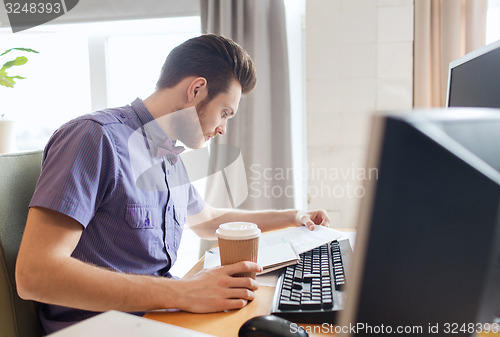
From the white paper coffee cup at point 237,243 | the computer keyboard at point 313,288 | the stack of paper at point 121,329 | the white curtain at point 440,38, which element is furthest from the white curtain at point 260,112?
the stack of paper at point 121,329

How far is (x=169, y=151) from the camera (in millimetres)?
1058

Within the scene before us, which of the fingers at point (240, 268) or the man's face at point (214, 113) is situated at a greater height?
the man's face at point (214, 113)

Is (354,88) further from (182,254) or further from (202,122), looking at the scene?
(182,254)

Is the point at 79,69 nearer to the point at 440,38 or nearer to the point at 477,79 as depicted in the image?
the point at 440,38

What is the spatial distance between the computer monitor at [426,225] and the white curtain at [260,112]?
170cm

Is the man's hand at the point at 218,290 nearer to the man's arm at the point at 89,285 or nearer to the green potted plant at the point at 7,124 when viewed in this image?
the man's arm at the point at 89,285

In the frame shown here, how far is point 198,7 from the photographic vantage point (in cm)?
208

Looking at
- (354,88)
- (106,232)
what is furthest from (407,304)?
(354,88)

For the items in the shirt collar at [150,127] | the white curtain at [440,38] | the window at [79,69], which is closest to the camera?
the shirt collar at [150,127]

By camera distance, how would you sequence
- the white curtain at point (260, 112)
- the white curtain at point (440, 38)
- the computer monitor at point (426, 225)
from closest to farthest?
the computer monitor at point (426, 225) < the white curtain at point (440, 38) < the white curtain at point (260, 112)

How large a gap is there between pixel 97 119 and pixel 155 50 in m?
1.64

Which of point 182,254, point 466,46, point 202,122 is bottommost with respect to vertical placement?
point 182,254

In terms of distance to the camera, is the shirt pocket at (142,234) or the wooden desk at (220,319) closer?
the wooden desk at (220,319)

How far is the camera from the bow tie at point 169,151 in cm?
→ 103
